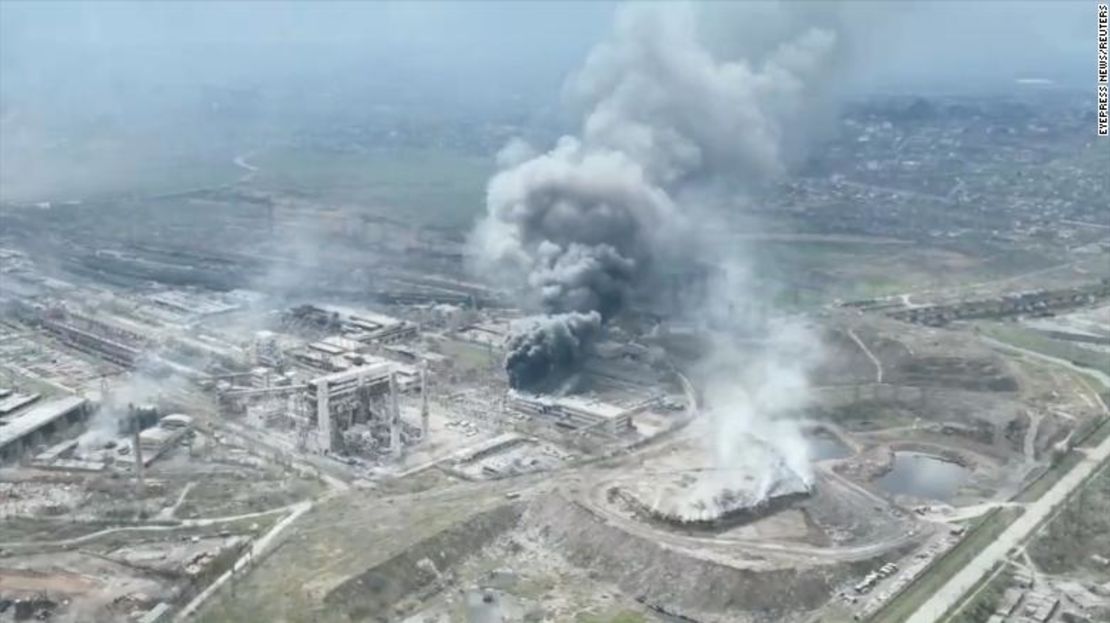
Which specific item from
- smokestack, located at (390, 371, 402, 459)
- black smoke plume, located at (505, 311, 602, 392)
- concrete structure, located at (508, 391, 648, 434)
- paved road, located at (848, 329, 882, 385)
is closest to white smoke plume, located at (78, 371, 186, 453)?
smokestack, located at (390, 371, 402, 459)

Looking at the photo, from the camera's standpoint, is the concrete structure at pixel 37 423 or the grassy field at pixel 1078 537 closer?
the grassy field at pixel 1078 537

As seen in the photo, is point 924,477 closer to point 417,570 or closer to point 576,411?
point 576,411

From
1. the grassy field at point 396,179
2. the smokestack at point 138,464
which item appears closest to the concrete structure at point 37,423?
the smokestack at point 138,464

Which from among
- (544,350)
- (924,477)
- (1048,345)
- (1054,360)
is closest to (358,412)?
(544,350)

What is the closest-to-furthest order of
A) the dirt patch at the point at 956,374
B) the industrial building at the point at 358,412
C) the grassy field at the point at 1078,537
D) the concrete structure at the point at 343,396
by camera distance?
the grassy field at the point at 1078,537 < the concrete structure at the point at 343,396 < the industrial building at the point at 358,412 < the dirt patch at the point at 956,374

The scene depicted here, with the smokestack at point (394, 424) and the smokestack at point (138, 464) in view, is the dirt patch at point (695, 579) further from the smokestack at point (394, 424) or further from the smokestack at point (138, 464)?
the smokestack at point (138, 464)

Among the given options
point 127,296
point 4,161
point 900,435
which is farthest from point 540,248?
point 4,161

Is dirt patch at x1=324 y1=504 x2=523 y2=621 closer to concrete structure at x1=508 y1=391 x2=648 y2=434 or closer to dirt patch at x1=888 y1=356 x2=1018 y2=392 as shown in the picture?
concrete structure at x1=508 y1=391 x2=648 y2=434
